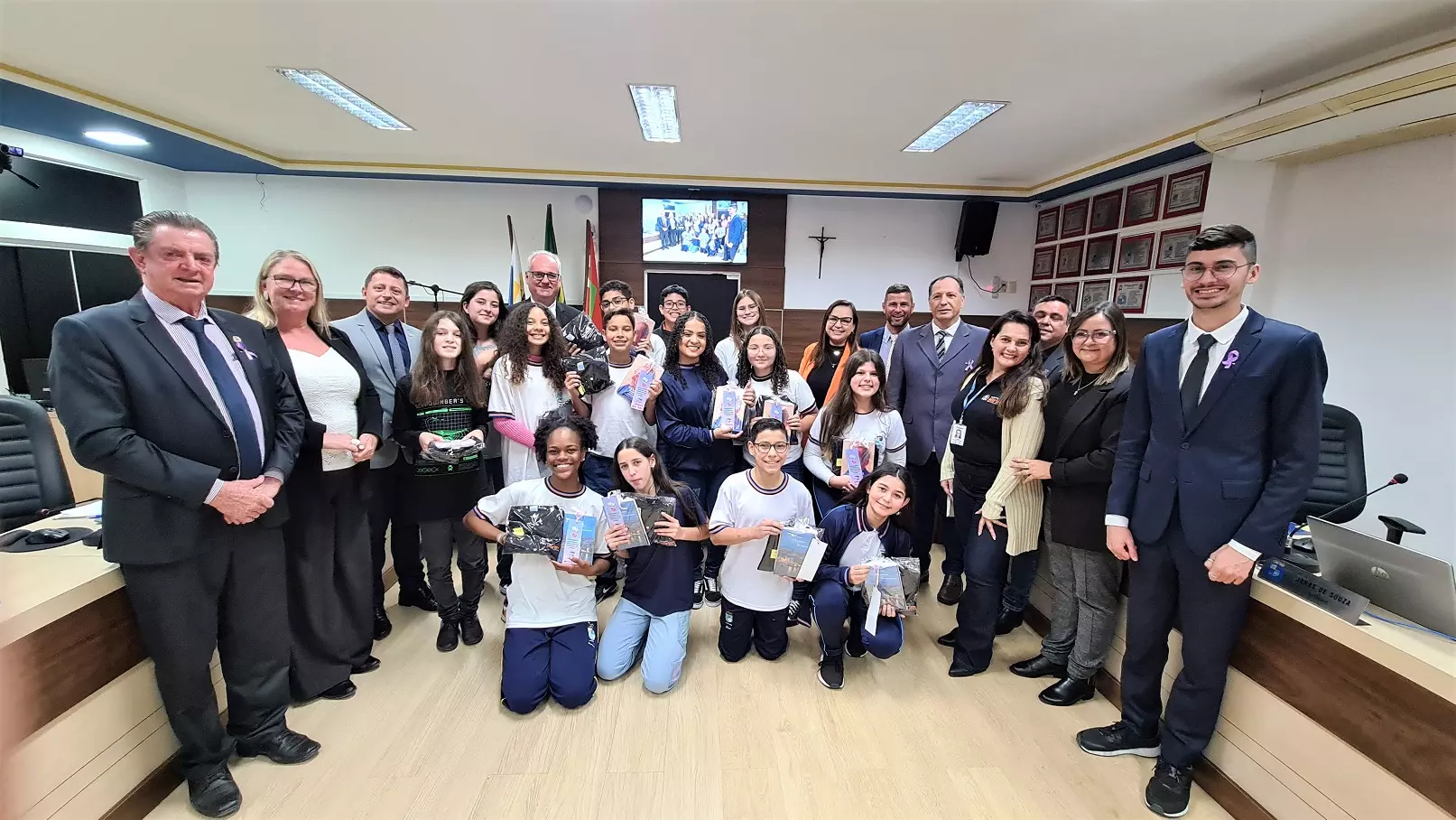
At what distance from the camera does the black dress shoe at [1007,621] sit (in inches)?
111

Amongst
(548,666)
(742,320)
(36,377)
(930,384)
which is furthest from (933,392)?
(36,377)

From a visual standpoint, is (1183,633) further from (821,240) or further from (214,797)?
(821,240)

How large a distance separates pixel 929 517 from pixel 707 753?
178 centimetres

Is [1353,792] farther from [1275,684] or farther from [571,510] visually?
[571,510]

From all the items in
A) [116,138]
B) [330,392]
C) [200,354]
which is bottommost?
[330,392]

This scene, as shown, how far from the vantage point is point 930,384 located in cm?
290

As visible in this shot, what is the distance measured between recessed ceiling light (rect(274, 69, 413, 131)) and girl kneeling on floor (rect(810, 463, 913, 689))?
475cm

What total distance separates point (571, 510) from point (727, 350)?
1525 millimetres

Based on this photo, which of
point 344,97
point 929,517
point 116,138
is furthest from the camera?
point 116,138

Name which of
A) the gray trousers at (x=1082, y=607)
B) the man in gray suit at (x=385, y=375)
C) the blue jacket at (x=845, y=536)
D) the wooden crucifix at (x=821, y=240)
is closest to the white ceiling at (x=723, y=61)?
the man in gray suit at (x=385, y=375)

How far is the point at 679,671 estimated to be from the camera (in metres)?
2.39

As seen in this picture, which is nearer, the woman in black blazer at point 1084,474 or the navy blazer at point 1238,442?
the navy blazer at point 1238,442

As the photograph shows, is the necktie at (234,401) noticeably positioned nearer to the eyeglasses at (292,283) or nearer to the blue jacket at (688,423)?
the eyeglasses at (292,283)

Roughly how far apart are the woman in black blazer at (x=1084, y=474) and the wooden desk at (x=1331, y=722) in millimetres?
444
